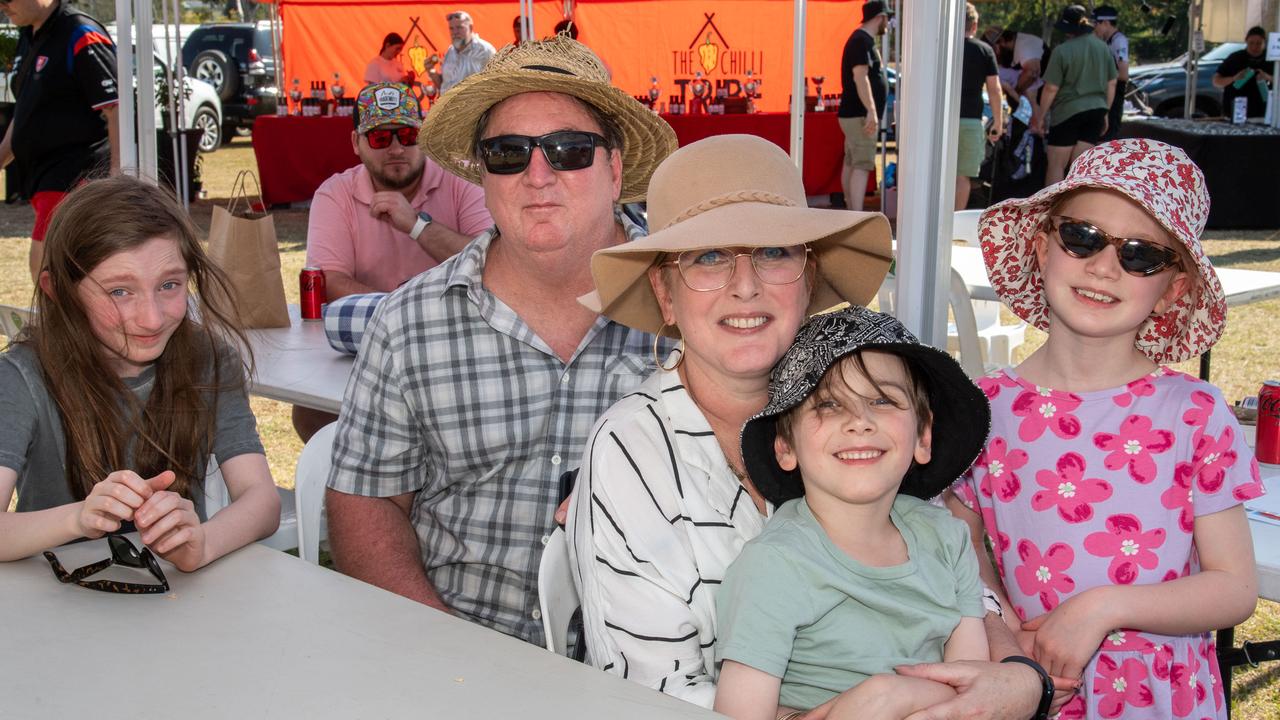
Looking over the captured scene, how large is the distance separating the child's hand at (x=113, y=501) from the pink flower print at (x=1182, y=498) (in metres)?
1.74

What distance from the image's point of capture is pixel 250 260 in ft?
12.3

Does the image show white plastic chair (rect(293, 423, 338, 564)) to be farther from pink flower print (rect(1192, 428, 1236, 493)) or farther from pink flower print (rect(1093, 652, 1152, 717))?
pink flower print (rect(1192, 428, 1236, 493))

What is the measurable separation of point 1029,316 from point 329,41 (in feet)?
50.6

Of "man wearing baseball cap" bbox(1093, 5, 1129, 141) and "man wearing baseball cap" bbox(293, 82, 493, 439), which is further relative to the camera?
"man wearing baseball cap" bbox(1093, 5, 1129, 141)

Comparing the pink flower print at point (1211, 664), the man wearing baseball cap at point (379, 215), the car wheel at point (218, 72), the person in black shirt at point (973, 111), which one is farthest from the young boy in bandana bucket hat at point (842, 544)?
the car wheel at point (218, 72)

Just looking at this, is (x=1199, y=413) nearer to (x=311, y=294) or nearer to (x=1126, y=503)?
(x=1126, y=503)

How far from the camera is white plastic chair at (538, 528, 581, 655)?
6.48 ft

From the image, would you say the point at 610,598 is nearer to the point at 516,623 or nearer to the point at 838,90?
the point at 516,623

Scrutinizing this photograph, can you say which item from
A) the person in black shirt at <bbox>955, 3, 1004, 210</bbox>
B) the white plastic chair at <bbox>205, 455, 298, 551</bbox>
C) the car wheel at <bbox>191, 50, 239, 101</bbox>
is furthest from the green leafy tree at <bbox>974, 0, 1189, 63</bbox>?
the white plastic chair at <bbox>205, 455, 298, 551</bbox>

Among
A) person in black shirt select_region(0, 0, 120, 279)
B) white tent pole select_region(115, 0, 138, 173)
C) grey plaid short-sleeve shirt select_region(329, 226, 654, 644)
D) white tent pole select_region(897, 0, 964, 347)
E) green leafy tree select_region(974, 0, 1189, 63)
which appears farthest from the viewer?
green leafy tree select_region(974, 0, 1189, 63)

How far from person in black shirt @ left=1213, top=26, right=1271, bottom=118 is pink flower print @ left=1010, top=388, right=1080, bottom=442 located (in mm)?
12925

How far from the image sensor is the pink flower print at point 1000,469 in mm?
2162

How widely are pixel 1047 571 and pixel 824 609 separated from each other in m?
0.61

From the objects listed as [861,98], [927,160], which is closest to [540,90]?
[927,160]
